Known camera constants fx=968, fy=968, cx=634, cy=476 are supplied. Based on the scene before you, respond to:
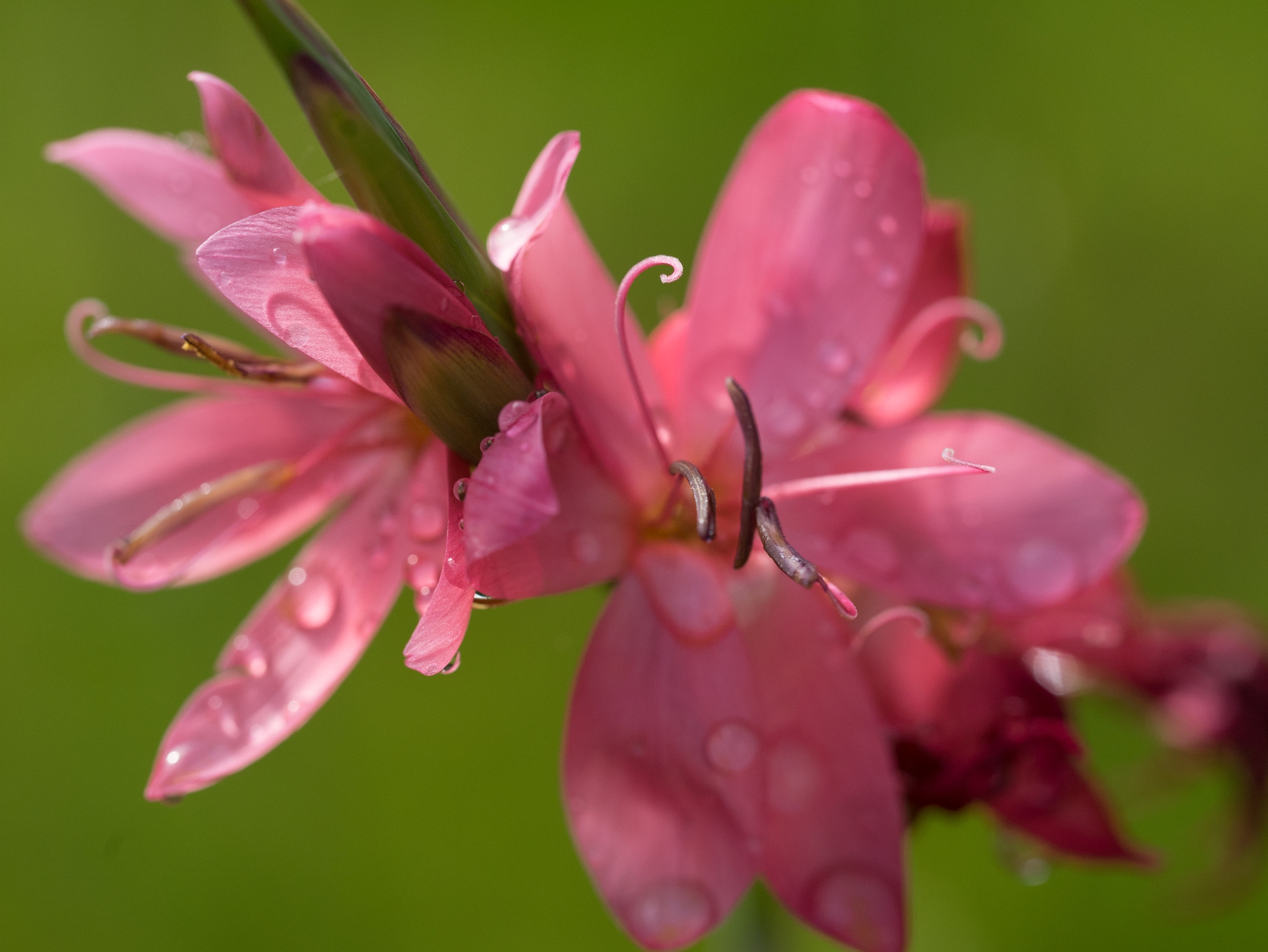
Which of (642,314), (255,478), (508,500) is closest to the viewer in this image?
(508,500)

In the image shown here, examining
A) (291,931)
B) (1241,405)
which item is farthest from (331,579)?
(1241,405)

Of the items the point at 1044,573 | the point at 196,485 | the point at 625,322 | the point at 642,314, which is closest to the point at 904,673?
the point at 1044,573

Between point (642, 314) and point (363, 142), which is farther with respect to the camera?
point (642, 314)

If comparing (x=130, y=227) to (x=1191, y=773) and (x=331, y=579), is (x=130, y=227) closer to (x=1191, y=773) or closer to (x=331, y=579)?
(x=331, y=579)

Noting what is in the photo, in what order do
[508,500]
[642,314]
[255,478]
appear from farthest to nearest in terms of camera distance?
[642,314] < [255,478] < [508,500]

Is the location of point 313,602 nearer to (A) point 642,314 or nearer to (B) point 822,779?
(B) point 822,779

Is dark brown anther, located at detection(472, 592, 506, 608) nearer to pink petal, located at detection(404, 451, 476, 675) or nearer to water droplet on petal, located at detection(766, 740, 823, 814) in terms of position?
pink petal, located at detection(404, 451, 476, 675)
